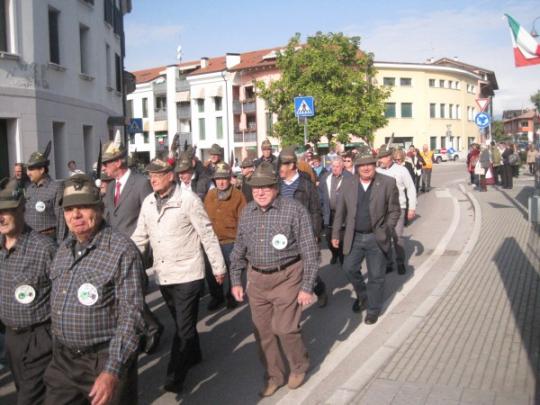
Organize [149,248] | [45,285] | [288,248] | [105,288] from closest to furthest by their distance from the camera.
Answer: [105,288]
[45,285]
[288,248]
[149,248]

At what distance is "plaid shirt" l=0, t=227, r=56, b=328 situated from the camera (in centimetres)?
358

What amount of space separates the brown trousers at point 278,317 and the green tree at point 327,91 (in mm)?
41625

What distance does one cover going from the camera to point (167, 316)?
23.1 feet

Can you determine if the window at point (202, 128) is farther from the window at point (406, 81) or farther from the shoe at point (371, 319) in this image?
the shoe at point (371, 319)

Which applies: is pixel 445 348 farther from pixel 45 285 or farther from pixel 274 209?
pixel 45 285

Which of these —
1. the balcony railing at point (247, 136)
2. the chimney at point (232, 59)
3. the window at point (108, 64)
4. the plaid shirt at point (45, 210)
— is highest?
the chimney at point (232, 59)

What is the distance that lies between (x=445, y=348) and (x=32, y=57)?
44.2 ft

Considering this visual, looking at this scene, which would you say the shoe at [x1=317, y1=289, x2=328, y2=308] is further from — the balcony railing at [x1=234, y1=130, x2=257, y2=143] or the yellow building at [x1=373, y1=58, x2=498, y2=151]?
the yellow building at [x1=373, y1=58, x2=498, y2=151]

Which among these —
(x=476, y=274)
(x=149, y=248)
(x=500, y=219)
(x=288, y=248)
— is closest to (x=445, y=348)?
(x=288, y=248)

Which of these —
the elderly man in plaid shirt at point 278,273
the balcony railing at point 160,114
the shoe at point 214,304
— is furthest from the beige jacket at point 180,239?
the balcony railing at point 160,114

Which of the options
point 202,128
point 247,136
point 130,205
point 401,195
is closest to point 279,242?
point 130,205

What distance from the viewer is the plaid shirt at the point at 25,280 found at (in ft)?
11.8

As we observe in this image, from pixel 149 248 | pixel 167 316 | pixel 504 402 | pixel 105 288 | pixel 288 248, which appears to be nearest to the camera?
pixel 105 288

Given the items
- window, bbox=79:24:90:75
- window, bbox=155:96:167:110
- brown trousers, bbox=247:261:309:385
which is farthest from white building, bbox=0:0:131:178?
window, bbox=155:96:167:110
